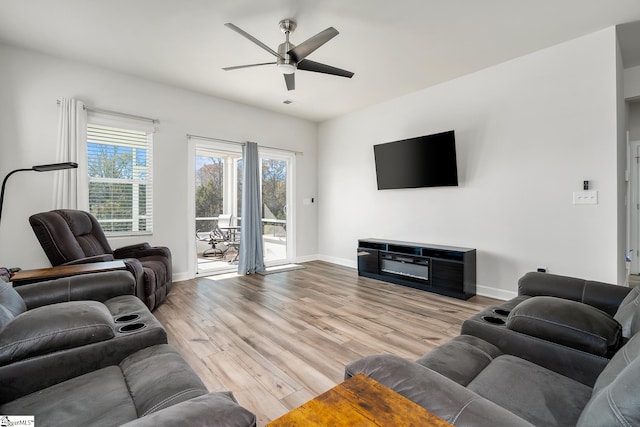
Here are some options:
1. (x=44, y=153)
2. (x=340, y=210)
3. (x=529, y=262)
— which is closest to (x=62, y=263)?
(x=44, y=153)

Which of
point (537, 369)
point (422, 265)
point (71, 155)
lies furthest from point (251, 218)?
point (537, 369)

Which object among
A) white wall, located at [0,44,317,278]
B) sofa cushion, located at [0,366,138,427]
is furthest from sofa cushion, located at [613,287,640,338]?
white wall, located at [0,44,317,278]

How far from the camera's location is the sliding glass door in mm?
5539

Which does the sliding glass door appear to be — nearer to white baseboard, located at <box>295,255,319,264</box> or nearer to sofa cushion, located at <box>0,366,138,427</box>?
white baseboard, located at <box>295,255,319,264</box>

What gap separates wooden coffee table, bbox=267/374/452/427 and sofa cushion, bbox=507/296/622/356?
106cm

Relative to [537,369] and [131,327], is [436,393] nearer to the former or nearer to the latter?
[537,369]

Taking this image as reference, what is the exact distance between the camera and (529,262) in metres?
3.47

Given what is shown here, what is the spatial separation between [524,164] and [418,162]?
1.33 m

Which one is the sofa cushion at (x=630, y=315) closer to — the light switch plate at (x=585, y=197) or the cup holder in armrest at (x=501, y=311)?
the cup holder in armrest at (x=501, y=311)

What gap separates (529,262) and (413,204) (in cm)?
171

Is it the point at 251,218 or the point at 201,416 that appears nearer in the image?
the point at 201,416

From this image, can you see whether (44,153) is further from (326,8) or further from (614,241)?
(614,241)

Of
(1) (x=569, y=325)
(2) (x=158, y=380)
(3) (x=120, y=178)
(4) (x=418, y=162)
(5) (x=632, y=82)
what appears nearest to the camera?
(2) (x=158, y=380)

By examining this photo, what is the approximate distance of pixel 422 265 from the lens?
413 centimetres
